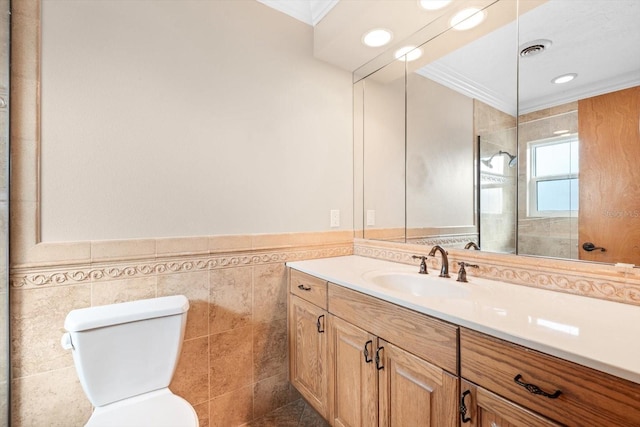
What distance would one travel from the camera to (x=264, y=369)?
1.72 meters

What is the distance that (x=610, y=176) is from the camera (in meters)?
1.06

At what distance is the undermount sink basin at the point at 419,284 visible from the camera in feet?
4.34

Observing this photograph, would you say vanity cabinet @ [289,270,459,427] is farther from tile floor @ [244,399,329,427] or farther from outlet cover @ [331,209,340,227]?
outlet cover @ [331,209,340,227]

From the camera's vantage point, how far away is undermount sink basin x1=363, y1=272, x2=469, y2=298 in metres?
1.32

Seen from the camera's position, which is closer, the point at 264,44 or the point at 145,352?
the point at 145,352

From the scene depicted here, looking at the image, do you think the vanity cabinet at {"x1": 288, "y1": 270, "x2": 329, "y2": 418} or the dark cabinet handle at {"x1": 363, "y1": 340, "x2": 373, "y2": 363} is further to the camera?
the vanity cabinet at {"x1": 288, "y1": 270, "x2": 329, "y2": 418}

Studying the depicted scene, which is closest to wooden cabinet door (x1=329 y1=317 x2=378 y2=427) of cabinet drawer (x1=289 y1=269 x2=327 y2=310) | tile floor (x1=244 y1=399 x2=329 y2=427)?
cabinet drawer (x1=289 y1=269 x2=327 y2=310)

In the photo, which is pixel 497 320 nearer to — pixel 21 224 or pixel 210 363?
pixel 210 363

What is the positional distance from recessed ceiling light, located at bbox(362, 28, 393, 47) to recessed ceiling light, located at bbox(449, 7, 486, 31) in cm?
36

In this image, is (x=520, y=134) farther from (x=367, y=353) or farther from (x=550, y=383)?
(x=367, y=353)

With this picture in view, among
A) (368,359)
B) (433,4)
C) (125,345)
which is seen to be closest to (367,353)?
(368,359)

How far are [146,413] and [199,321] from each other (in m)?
0.47

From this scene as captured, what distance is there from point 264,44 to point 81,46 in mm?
915

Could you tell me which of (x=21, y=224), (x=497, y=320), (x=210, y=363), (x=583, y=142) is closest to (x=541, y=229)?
(x=583, y=142)
